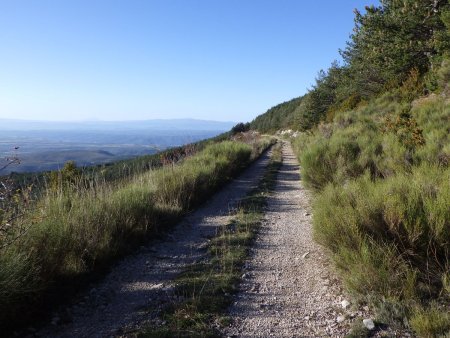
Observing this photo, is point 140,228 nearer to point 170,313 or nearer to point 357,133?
point 170,313

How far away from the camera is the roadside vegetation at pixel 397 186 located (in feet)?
11.4

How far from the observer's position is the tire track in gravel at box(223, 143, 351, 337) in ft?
11.1

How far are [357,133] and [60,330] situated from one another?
36.7ft

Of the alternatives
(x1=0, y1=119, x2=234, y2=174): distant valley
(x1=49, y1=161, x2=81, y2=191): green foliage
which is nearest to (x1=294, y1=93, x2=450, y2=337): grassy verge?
(x1=0, y1=119, x2=234, y2=174): distant valley

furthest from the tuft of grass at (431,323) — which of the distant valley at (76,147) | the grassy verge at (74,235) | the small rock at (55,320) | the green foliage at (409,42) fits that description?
the green foliage at (409,42)

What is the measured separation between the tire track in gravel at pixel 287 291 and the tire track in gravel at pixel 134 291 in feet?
3.01

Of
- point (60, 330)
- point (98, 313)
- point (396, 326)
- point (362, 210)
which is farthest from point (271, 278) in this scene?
point (60, 330)

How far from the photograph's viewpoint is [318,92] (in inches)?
1542

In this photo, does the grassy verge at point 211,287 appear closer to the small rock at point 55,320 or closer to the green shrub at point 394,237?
the small rock at point 55,320

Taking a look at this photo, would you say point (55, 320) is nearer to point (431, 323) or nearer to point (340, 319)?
point (340, 319)

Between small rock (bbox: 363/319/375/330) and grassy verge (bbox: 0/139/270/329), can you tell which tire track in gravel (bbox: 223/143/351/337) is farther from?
grassy verge (bbox: 0/139/270/329)

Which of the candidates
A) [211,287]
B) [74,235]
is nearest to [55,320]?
[74,235]

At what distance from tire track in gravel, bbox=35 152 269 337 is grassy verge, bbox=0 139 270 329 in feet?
0.86

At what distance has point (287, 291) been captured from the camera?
419cm
